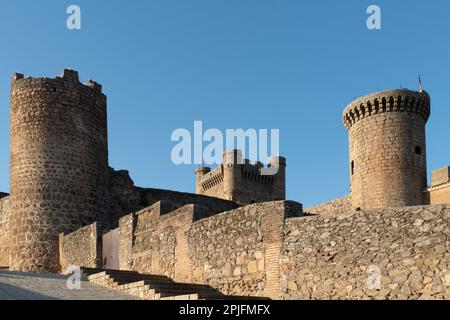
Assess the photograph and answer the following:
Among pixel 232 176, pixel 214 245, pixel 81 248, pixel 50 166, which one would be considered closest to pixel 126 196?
pixel 50 166

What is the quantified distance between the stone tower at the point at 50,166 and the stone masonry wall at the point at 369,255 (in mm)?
12006

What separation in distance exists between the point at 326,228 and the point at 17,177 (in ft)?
45.9

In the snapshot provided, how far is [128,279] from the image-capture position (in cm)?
1441

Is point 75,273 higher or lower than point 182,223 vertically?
lower

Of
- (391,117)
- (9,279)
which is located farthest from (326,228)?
(391,117)

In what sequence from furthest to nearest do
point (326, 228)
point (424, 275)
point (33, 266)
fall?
1. point (33, 266)
2. point (326, 228)
3. point (424, 275)

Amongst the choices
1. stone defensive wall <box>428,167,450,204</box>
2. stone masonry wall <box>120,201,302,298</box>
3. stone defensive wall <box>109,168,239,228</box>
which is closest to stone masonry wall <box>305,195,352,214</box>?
stone defensive wall <box>428,167,450,204</box>

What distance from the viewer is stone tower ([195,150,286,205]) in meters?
44.8

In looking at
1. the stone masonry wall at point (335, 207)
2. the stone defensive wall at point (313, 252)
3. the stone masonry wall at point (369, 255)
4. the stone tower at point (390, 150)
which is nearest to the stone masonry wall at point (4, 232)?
the stone defensive wall at point (313, 252)

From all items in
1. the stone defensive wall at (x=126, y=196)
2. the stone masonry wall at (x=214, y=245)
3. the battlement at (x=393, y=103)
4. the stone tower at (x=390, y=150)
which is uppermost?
the battlement at (x=393, y=103)

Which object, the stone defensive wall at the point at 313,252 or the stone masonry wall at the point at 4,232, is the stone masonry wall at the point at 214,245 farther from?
the stone masonry wall at the point at 4,232

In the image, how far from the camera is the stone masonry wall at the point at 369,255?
396 inches

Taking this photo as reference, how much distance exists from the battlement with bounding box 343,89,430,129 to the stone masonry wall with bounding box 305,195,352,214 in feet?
13.0
